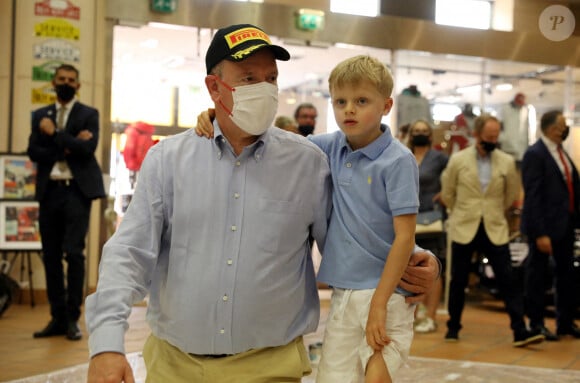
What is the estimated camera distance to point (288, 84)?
1120 cm

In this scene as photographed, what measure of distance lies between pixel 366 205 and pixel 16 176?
599cm

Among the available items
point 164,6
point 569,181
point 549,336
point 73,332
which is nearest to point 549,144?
point 569,181

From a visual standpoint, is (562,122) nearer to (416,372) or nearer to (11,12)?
(416,372)

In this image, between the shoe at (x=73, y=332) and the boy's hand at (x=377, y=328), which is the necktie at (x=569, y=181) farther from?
the boy's hand at (x=377, y=328)

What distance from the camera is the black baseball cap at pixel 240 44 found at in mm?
2006

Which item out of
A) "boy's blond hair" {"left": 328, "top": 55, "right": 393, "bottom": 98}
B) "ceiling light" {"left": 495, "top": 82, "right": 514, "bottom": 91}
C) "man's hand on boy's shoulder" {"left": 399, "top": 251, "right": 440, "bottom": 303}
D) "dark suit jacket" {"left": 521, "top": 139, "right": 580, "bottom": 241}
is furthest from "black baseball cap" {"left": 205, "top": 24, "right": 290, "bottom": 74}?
"ceiling light" {"left": 495, "top": 82, "right": 514, "bottom": 91}

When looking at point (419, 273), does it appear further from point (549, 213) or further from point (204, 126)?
point (549, 213)

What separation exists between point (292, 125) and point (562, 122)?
222cm

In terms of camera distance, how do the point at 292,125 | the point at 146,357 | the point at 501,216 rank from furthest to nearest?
the point at 501,216 → the point at 292,125 → the point at 146,357

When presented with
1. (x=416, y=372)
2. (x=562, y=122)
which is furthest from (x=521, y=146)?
(x=416, y=372)

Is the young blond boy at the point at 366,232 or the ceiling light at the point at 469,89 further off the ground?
the ceiling light at the point at 469,89

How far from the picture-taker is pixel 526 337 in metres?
6.20

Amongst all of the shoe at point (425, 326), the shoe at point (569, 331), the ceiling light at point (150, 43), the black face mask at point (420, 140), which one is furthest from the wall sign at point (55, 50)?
the shoe at point (569, 331)

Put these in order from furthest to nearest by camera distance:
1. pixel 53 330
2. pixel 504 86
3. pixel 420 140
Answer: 1. pixel 504 86
2. pixel 420 140
3. pixel 53 330
